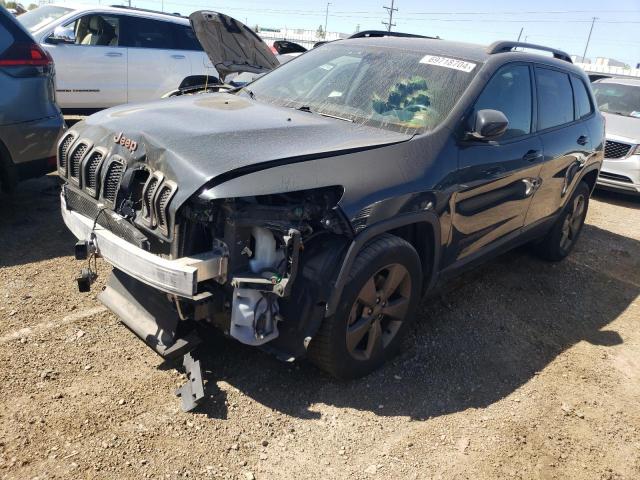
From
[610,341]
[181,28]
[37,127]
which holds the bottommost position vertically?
[610,341]

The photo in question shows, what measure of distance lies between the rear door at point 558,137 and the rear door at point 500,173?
20 cm

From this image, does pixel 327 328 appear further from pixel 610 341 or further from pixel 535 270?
pixel 535 270

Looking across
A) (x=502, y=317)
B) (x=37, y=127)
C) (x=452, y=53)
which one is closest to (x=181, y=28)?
(x=37, y=127)

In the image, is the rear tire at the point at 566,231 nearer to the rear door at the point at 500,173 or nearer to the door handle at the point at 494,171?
the rear door at the point at 500,173

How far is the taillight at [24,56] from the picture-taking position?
4.47m


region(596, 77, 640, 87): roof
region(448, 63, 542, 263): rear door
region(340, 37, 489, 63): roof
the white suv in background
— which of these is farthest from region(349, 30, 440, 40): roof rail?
region(596, 77, 640, 87): roof

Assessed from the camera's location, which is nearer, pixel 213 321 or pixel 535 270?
pixel 213 321

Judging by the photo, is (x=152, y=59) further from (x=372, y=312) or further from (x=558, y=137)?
(x=372, y=312)

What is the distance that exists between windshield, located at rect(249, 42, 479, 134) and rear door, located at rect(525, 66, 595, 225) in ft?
3.75

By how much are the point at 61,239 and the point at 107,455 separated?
8.75ft

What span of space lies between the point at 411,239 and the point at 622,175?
677 centimetres

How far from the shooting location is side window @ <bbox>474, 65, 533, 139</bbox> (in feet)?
11.9

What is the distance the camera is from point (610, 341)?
4.11 metres

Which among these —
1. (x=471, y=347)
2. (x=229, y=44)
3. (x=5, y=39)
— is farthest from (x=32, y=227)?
(x=471, y=347)
